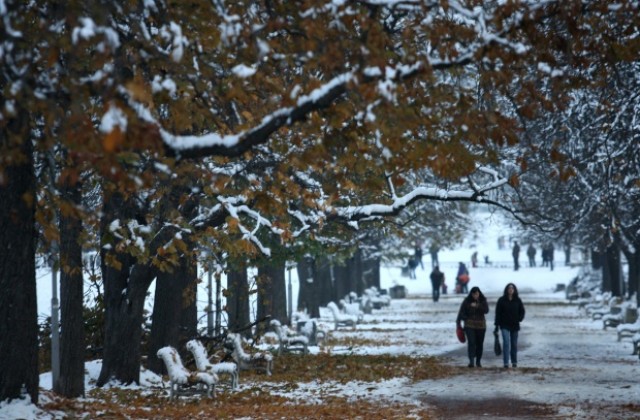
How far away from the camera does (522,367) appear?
934 inches

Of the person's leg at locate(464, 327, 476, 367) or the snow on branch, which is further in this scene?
the person's leg at locate(464, 327, 476, 367)

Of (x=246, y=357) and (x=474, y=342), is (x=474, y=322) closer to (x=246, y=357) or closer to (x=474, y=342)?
(x=474, y=342)

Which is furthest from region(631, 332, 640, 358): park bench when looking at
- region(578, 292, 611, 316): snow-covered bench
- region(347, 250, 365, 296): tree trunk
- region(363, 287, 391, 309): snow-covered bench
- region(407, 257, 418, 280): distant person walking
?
region(407, 257, 418, 280): distant person walking

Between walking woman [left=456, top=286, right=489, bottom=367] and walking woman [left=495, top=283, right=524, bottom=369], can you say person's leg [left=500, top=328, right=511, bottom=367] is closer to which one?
walking woman [left=495, top=283, right=524, bottom=369]

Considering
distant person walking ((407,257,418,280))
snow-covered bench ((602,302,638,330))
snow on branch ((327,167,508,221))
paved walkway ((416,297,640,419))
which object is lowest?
paved walkway ((416,297,640,419))

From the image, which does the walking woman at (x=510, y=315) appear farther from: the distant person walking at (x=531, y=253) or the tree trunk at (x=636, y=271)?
the distant person walking at (x=531, y=253)

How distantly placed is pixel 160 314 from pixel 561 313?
2984 cm

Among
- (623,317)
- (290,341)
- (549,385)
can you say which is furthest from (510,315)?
(623,317)

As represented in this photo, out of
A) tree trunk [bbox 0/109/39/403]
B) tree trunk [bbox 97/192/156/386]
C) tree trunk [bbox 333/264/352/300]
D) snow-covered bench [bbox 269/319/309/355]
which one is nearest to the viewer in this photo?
tree trunk [bbox 0/109/39/403]

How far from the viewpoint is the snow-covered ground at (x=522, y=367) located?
1742 centimetres

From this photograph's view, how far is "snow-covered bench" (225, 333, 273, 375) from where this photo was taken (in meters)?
22.3

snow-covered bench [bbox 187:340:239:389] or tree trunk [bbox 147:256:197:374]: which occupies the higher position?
tree trunk [bbox 147:256:197:374]

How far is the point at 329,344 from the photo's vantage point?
108 feet

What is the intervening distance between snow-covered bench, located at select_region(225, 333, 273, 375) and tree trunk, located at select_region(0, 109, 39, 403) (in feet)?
28.7
